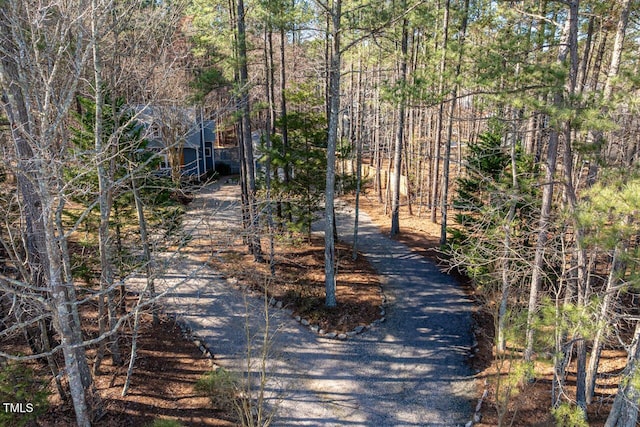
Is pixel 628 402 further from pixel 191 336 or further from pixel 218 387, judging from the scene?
pixel 191 336

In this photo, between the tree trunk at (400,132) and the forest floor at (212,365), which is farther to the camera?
the tree trunk at (400,132)

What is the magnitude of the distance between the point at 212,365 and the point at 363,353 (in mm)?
3760

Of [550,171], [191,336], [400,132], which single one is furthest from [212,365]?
[400,132]

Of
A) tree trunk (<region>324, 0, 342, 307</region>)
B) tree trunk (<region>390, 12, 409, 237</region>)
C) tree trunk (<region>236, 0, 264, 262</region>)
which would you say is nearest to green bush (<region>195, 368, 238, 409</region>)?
tree trunk (<region>236, 0, 264, 262</region>)

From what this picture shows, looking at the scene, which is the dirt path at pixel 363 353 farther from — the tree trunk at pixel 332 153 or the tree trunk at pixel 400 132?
the tree trunk at pixel 400 132

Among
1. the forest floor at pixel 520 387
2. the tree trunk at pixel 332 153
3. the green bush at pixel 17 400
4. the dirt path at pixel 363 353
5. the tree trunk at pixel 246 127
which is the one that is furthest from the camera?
the tree trunk at pixel 246 127

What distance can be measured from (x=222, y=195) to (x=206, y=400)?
15320mm

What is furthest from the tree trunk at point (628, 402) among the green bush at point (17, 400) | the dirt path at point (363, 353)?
the green bush at point (17, 400)

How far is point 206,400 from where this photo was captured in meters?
8.81

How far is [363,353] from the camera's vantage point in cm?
1052

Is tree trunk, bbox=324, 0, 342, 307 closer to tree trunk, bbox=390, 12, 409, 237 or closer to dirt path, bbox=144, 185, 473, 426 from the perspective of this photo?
dirt path, bbox=144, 185, 473, 426

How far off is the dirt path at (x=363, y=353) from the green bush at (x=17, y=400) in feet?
9.42

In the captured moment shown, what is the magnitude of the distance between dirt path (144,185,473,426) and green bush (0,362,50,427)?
287cm

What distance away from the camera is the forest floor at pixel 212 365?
827cm
